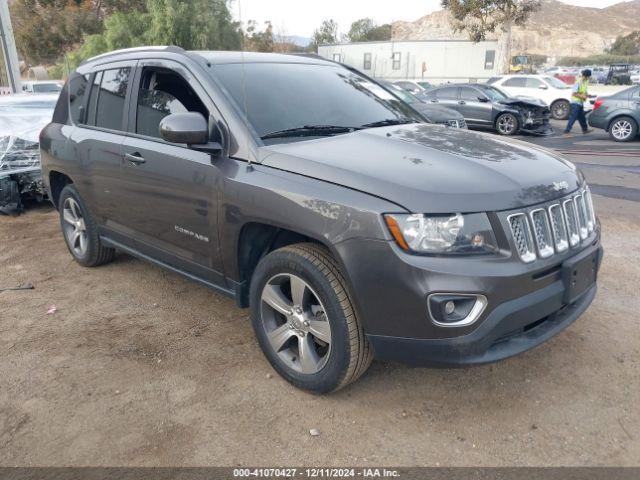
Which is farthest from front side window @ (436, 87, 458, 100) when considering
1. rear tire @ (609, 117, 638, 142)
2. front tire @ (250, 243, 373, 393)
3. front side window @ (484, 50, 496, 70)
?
front side window @ (484, 50, 496, 70)

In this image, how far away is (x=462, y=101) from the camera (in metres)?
15.4

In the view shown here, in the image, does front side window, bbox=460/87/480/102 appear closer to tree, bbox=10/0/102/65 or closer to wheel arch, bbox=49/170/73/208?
wheel arch, bbox=49/170/73/208

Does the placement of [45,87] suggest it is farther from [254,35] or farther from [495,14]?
[495,14]

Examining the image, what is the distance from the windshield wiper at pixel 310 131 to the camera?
3084 millimetres

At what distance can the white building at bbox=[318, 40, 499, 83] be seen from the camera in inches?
1507

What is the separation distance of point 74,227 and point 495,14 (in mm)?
34823

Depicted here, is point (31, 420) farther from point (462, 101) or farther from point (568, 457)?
point (462, 101)

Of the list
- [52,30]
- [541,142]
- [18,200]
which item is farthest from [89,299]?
[52,30]

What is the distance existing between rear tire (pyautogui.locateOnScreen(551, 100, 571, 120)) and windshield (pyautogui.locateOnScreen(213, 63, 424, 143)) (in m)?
16.7

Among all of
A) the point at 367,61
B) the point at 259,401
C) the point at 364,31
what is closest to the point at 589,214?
the point at 259,401

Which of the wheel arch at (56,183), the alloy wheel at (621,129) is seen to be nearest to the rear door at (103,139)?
the wheel arch at (56,183)

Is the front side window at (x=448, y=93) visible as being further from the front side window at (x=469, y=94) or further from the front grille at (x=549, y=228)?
the front grille at (x=549, y=228)

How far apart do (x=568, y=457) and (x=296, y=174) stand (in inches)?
73.0

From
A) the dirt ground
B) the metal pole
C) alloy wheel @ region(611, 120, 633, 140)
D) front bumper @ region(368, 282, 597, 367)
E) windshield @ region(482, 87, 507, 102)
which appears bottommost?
the dirt ground
